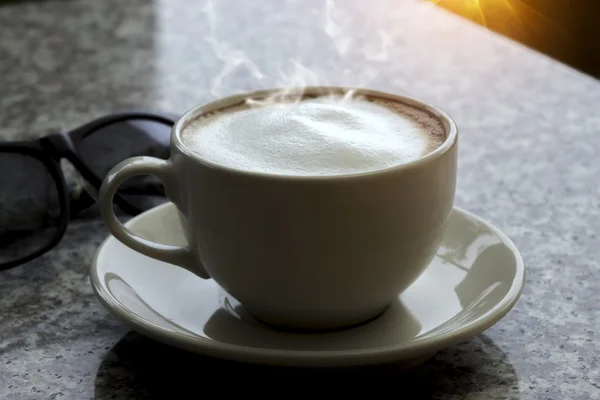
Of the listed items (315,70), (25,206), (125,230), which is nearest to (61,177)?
(25,206)

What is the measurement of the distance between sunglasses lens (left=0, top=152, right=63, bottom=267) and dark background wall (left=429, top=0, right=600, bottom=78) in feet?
1.73

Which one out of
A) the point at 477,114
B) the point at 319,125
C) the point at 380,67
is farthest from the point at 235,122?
the point at 380,67

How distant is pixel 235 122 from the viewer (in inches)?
22.5

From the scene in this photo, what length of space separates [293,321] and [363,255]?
0.07 metres

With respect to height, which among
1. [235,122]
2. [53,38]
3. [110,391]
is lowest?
[53,38]

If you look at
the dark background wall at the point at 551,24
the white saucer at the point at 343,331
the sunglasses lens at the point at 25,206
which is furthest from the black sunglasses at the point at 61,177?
the dark background wall at the point at 551,24

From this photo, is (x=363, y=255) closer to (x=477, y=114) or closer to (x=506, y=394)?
(x=506, y=394)

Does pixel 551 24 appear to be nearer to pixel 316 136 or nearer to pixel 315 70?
pixel 315 70

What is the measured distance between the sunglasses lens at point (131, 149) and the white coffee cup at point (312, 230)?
0.26 metres

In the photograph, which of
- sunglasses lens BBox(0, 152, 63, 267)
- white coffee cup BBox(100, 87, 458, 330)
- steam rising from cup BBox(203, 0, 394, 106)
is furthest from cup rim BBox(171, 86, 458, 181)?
steam rising from cup BBox(203, 0, 394, 106)

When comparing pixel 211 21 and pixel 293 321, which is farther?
pixel 211 21

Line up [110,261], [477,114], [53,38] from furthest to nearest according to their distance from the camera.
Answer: [53,38]
[477,114]
[110,261]

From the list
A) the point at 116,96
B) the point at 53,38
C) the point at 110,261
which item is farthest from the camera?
the point at 53,38

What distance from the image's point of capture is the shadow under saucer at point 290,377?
18.8 inches
